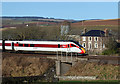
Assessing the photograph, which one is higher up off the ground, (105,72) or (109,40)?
(109,40)

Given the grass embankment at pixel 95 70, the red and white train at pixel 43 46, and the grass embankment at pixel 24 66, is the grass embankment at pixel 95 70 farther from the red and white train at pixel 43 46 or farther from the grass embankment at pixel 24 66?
the red and white train at pixel 43 46

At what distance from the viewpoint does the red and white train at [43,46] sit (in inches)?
1542

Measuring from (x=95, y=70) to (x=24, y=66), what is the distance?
950 cm

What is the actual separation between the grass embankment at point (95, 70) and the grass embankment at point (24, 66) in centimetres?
354

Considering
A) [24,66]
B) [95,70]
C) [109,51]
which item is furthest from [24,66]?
[109,51]

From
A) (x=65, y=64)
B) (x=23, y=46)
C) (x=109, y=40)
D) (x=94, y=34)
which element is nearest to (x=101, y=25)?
(x=94, y=34)

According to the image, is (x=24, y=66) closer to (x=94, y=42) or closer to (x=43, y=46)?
(x=43, y=46)

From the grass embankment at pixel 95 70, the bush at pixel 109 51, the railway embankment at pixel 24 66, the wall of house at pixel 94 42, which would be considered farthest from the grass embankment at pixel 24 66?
the wall of house at pixel 94 42

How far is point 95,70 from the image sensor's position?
104 feet

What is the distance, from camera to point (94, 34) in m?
72.8

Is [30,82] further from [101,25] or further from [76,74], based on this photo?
[101,25]

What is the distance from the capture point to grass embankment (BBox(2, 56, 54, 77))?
109 feet

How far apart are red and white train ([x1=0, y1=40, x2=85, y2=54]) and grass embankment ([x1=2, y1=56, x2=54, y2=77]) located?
4997 mm

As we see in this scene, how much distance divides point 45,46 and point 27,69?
25.4 feet
